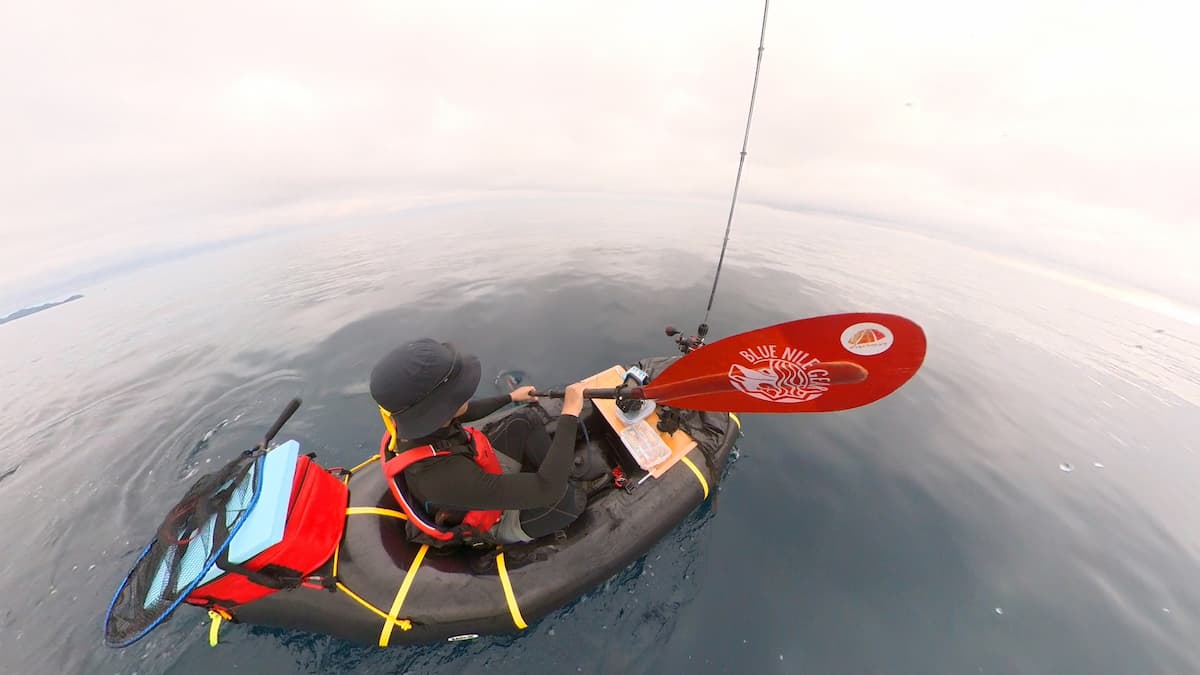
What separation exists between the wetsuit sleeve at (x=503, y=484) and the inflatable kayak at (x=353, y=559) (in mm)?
1331

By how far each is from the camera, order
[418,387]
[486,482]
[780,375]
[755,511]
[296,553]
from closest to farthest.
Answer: [418,387], [486,482], [296,553], [780,375], [755,511]

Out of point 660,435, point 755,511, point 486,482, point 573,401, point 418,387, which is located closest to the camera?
point 418,387

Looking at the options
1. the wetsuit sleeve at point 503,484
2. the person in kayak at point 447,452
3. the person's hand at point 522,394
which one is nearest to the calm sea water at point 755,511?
the person in kayak at point 447,452

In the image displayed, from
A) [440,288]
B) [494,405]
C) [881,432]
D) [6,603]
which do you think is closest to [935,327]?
[881,432]

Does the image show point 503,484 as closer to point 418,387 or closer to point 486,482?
point 486,482

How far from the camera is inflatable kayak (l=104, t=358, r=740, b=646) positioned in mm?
2623

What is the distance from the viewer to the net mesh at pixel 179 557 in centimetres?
247

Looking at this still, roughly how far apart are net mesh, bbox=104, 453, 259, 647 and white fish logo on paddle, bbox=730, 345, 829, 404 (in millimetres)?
4984

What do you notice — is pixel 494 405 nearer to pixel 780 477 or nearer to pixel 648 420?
pixel 648 420

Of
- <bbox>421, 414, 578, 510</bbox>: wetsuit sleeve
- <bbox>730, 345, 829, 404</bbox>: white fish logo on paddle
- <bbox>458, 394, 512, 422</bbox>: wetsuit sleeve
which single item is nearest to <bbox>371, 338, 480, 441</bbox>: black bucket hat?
<bbox>421, 414, 578, 510</bbox>: wetsuit sleeve

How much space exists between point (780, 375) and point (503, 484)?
3404 mm

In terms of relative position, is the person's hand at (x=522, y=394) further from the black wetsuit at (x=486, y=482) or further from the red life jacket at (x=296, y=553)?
the red life jacket at (x=296, y=553)

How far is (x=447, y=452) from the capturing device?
2.72 m

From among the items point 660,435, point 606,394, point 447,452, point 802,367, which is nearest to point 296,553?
point 447,452
